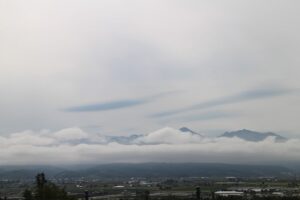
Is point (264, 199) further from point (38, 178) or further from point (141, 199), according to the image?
point (38, 178)

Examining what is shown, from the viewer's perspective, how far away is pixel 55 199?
22.5 m

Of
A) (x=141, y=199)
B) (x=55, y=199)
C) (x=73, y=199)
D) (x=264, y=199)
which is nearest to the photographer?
(x=55, y=199)

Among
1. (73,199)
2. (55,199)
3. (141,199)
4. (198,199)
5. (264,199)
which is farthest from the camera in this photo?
(141,199)

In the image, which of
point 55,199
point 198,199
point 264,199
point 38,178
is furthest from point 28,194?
point 264,199

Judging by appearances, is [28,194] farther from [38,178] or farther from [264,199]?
[264,199]

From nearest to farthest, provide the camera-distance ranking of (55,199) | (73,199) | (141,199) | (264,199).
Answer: (55,199), (73,199), (264,199), (141,199)

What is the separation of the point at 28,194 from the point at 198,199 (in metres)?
14.3

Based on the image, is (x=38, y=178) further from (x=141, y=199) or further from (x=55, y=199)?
(x=141, y=199)

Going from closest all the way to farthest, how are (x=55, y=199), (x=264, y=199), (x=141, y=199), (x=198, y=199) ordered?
(x=198, y=199)
(x=55, y=199)
(x=264, y=199)
(x=141, y=199)

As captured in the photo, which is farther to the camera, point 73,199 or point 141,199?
point 141,199

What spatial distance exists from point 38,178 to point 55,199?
202 inches

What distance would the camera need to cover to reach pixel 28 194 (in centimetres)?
2641

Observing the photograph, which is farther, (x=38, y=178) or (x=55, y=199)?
(x=38, y=178)

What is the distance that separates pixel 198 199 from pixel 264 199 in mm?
61155
